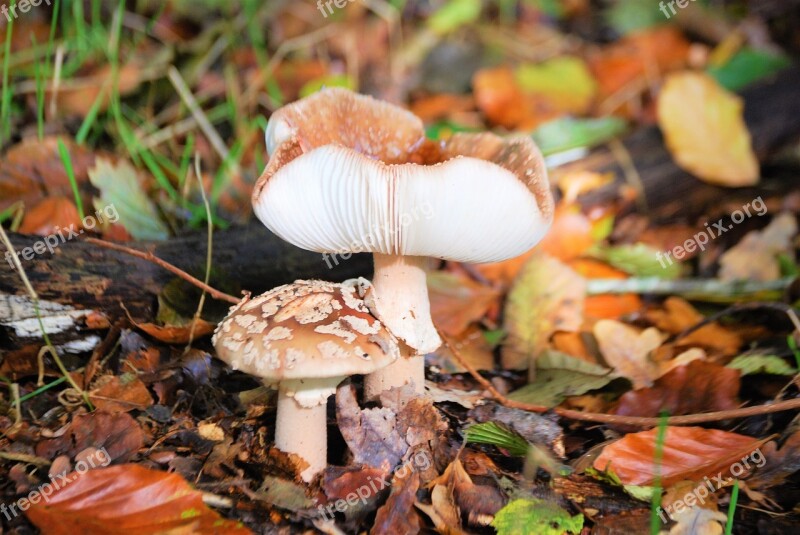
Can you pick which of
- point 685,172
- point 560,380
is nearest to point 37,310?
point 560,380

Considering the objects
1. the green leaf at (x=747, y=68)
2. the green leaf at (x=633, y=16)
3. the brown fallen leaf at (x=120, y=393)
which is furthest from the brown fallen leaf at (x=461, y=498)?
the green leaf at (x=633, y=16)

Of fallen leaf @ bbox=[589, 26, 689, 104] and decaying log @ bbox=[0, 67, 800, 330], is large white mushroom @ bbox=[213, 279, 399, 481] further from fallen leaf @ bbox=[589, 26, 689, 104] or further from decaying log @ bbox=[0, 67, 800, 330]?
fallen leaf @ bbox=[589, 26, 689, 104]

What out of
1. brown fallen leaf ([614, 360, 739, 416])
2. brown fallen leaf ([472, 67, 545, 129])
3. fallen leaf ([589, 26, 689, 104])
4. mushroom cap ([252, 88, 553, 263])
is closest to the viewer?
mushroom cap ([252, 88, 553, 263])

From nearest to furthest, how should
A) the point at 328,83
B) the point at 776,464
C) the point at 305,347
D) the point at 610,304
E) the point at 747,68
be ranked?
the point at 305,347 → the point at 776,464 → the point at 610,304 → the point at 747,68 → the point at 328,83

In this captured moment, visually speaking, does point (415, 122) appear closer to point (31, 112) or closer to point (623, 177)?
point (623, 177)

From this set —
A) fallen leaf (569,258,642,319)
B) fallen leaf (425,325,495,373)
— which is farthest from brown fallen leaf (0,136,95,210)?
fallen leaf (569,258,642,319)

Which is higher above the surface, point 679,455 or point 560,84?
point 560,84

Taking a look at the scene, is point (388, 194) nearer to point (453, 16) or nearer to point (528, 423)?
point (528, 423)

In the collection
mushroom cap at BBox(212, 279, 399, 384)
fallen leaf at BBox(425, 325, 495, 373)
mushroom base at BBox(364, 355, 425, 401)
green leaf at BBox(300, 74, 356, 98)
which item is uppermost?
green leaf at BBox(300, 74, 356, 98)
